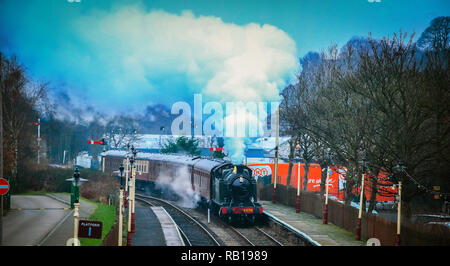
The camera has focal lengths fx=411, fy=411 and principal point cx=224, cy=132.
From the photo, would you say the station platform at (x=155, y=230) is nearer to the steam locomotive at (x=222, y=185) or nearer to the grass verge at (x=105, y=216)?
the grass verge at (x=105, y=216)

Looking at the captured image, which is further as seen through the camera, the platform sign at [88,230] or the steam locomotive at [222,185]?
the steam locomotive at [222,185]

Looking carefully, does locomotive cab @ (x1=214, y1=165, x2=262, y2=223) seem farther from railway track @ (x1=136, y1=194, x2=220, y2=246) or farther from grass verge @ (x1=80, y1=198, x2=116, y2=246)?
grass verge @ (x1=80, y1=198, x2=116, y2=246)

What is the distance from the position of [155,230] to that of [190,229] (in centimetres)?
216

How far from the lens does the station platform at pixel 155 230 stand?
805 inches

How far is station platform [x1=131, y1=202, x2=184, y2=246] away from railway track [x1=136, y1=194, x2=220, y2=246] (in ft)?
1.40

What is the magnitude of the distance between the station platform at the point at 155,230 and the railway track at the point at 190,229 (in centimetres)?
43

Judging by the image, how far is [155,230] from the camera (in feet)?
75.6

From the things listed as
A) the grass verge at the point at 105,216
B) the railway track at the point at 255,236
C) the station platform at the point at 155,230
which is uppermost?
the grass verge at the point at 105,216

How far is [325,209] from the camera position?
25344 mm

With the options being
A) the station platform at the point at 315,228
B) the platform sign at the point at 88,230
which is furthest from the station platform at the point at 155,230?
the station platform at the point at 315,228
